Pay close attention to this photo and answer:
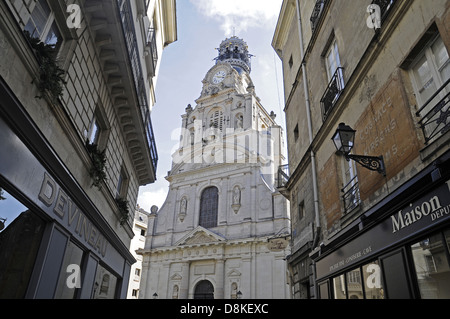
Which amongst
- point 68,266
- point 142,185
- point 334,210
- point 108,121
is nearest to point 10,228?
point 68,266

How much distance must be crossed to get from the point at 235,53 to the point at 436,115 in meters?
51.0

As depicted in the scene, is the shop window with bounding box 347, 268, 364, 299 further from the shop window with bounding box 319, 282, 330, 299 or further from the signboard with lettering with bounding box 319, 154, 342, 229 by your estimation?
the signboard with lettering with bounding box 319, 154, 342, 229

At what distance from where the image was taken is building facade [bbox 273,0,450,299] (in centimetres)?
455

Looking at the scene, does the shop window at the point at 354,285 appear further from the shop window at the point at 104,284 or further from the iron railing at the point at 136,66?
the iron railing at the point at 136,66

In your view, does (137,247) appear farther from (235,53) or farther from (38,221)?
(38,221)

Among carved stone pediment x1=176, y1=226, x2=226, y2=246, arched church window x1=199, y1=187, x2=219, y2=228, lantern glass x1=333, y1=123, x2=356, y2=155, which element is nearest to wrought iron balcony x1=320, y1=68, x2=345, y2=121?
lantern glass x1=333, y1=123, x2=356, y2=155

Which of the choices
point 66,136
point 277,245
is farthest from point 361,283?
point 277,245

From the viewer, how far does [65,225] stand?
6637 mm

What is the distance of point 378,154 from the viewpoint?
601cm

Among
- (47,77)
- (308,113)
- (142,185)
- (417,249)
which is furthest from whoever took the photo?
(142,185)

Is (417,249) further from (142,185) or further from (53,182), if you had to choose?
(142,185)

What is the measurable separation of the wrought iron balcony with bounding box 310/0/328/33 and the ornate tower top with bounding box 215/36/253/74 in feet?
135

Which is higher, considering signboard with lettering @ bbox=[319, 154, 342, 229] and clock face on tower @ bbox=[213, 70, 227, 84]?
clock face on tower @ bbox=[213, 70, 227, 84]

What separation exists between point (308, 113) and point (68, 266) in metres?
7.43
